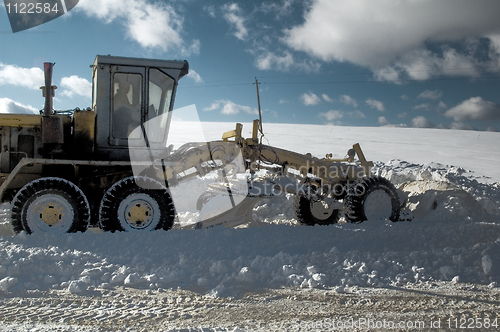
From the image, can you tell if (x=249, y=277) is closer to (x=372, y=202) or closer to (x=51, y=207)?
(x=51, y=207)

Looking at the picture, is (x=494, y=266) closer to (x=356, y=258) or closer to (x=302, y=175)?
(x=356, y=258)

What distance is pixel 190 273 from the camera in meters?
4.23

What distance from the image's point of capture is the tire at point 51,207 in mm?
5590

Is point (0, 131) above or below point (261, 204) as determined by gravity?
above

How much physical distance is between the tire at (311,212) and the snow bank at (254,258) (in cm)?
171

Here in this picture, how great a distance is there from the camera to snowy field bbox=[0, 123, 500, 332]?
10.9 feet

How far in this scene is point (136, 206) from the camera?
600 cm

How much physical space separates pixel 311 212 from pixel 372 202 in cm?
138

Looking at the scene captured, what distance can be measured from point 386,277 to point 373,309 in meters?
0.86

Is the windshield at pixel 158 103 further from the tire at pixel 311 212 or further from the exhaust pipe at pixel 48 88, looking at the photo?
the tire at pixel 311 212

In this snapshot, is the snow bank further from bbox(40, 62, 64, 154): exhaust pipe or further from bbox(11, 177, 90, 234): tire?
bbox(40, 62, 64, 154): exhaust pipe

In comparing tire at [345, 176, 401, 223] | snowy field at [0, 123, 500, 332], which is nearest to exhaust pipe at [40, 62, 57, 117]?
snowy field at [0, 123, 500, 332]

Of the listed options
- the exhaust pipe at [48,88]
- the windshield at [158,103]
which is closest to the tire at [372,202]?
the windshield at [158,103]

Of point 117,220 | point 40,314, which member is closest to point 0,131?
point 117,220
